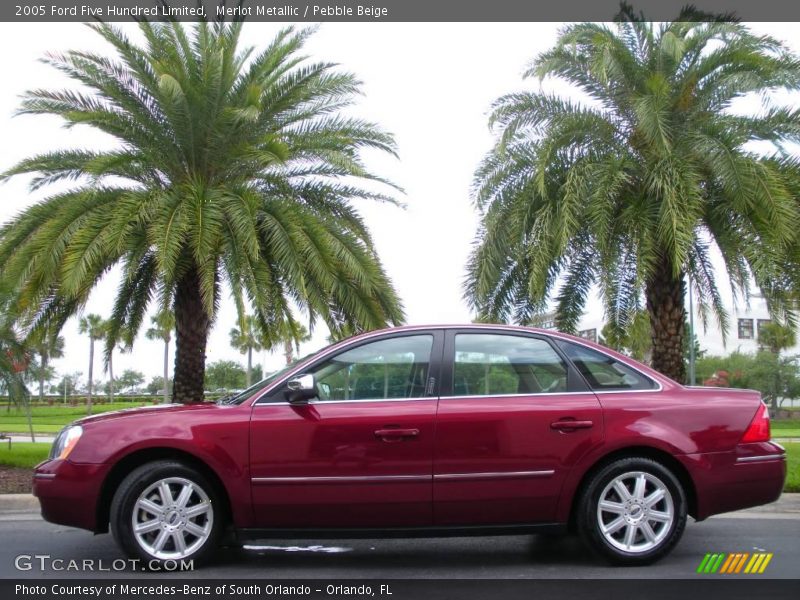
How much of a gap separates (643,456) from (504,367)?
1111 mm

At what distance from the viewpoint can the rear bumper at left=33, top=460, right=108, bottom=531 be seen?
226 inches

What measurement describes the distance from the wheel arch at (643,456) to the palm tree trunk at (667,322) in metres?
7.78

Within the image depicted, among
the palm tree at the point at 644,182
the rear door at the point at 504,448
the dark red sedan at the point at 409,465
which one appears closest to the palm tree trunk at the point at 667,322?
the palm tree at the point at 644,182

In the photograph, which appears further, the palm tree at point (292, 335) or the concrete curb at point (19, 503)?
the palm tree at point (292, 335)

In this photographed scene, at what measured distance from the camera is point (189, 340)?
13.2 m

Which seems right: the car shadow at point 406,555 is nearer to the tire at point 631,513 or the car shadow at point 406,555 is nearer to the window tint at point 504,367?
the tire at point 631,513

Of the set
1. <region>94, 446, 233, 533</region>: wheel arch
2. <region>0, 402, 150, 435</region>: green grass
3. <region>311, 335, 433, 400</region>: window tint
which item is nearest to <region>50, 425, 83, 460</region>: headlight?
<region>94, 446, 233, 533</region>: wheel arch

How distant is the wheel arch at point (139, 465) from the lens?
5.80 metres

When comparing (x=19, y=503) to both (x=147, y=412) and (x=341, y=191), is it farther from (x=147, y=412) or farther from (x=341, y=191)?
(x=341, y=191)

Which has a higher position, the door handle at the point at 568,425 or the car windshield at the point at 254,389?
the car windshield at the point at 254,389

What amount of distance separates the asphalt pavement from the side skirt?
26 cm

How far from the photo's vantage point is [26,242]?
40.5ft
